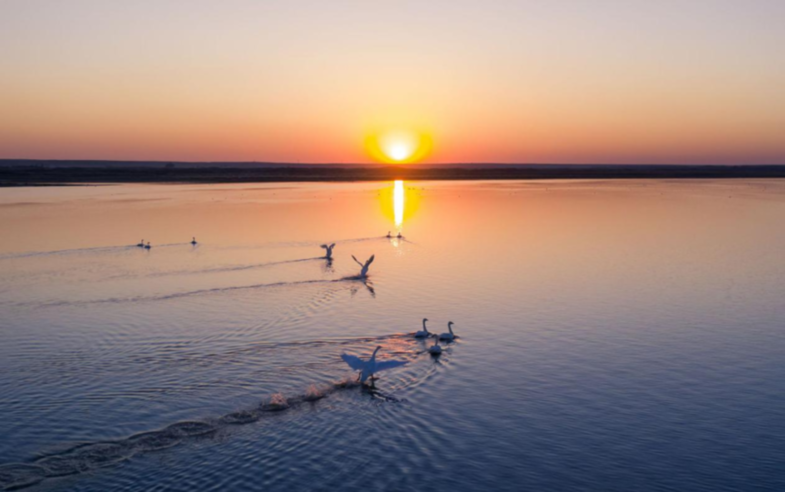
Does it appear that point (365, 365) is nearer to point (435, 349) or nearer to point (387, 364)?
point (387, 364)

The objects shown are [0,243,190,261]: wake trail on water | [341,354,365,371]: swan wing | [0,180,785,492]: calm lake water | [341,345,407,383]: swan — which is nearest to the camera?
[0,180,785,492]: calm lake water

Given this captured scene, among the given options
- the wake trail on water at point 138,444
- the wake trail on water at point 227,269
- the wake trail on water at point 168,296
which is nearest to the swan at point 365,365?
the wake trail on water at point 138,444

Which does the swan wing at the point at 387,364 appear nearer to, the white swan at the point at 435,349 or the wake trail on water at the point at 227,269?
the white swan at the point at 435,349

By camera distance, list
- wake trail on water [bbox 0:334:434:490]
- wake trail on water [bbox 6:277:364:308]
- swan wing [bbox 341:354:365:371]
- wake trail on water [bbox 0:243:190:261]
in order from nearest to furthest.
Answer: wake trail on water [bbox 0:334:434:490], swan wing [bbox 341:354:365:371], wake trail on water [bbox 6:277:364:308], wake trail on water [bbox 0:243:190:261]

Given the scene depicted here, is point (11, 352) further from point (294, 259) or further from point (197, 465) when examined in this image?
point (294, 259)

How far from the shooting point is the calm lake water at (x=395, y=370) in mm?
12853

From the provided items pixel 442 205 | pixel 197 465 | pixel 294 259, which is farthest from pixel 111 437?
pixel 442 205

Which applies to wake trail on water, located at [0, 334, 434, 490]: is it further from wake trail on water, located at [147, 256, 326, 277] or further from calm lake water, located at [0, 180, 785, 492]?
wake trail on water, located at [147, 256, 326, 277]

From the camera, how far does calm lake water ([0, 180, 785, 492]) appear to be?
12.9 metres

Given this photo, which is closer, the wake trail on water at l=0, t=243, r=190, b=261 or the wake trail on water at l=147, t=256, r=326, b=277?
the wake trail on water at l=147, t=256, r=326, b=277

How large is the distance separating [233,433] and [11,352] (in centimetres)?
928

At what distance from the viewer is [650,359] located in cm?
1884

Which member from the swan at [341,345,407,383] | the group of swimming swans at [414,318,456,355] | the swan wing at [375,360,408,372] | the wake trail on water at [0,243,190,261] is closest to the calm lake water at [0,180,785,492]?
the wake trail on water at [0,243,190,261]

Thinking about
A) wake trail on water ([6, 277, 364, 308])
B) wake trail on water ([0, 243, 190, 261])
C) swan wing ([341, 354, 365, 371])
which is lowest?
wake trail on water ([6, 277, 364, 308])
